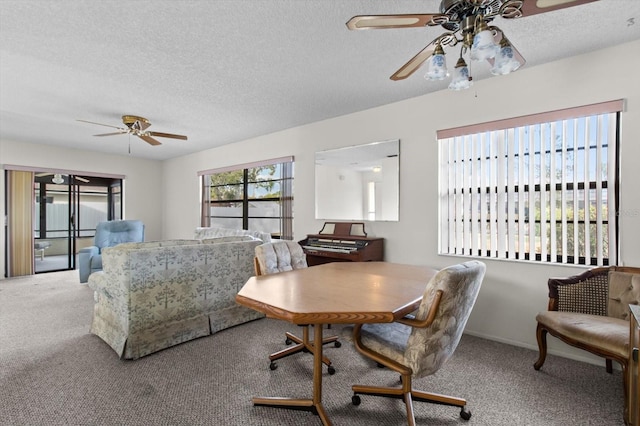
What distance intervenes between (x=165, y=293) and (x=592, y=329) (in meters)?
3.14

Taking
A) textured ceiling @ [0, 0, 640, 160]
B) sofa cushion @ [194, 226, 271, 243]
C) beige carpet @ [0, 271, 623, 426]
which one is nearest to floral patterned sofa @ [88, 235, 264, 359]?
beige carpet @ [0, 271, 623, 426]

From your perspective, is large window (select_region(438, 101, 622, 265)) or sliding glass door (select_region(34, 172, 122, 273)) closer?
large window (select_region(438, 101, 622, 265))

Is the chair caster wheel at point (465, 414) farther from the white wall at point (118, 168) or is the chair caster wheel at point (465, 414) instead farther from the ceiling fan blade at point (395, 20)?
the white wall at point (118, 168)

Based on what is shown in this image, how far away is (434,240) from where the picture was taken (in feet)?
10.8

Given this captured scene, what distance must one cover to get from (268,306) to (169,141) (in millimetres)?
4842

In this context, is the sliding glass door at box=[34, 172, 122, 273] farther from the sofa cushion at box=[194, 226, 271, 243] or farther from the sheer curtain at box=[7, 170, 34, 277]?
the sofa cushion at box=[194, 226, 271, 243]

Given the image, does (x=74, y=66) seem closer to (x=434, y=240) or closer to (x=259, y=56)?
(x=259, y=56)

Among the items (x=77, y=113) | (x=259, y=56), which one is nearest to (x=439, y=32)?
(x=259, y=56)

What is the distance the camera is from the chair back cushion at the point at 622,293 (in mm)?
2129

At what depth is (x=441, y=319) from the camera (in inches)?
58.7

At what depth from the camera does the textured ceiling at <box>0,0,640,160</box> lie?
1935 mm

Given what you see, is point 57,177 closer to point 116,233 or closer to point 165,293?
point 116,233

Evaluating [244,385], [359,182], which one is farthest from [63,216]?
[244,385]

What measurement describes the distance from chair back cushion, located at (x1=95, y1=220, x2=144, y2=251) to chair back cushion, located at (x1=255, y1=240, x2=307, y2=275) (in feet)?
13.7
